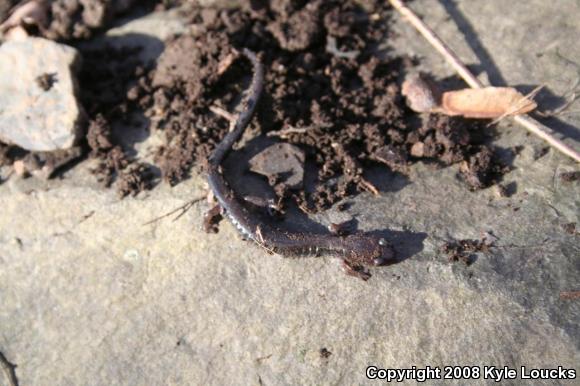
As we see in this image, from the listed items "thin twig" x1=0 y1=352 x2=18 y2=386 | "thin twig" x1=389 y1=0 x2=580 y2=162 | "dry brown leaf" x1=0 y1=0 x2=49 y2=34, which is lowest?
"thin twig" x1=0 y1=352 x2=18 y2=386

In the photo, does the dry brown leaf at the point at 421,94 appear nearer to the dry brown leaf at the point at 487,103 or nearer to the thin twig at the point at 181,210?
the dry brown leaf at the point at 487,103

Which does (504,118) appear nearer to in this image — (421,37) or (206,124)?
(421,37)

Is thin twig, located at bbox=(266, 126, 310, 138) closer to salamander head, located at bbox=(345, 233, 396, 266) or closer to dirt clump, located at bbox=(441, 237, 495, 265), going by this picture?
salamander head, located at bbox=(345, 233, 396, 266)

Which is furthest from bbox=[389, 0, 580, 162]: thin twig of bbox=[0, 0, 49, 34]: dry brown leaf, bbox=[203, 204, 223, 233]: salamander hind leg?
bbox=[0, 0, 49, 34]: dry brown leaf

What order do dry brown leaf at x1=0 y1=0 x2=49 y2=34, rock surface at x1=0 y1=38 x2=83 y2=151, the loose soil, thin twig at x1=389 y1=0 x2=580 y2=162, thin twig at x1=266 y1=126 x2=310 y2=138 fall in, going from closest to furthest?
thin twig at x1=389 y1=0 x2=580 y2=162 < the loose soil < thin twig at x1=266 y1=126 x2=310 y2=138 < rock surface at x1=0 y1=38 x2=83 y2=151 < dry brown leaf at x1=0 y1=0 x2=49 y2=34

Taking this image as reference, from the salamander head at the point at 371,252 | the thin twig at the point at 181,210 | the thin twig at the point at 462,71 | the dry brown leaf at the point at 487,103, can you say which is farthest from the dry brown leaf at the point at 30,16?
the dry brown leaf at the point at 487,103

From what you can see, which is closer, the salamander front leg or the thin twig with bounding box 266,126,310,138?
the salamander front leg

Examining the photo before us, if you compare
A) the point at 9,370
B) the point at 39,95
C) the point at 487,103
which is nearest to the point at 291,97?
the point at 487,103
